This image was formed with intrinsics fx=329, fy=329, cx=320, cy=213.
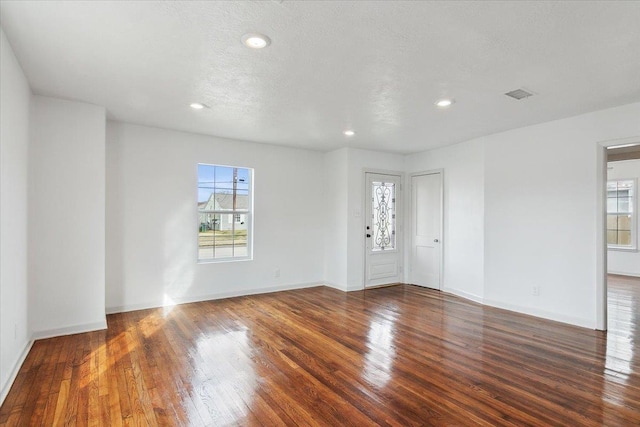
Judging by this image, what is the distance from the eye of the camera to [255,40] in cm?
234

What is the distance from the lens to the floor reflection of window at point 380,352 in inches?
105

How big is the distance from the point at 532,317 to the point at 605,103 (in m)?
2.66

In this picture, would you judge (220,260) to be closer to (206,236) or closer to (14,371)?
(206,236)

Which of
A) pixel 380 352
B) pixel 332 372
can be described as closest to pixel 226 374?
pixel 332 372

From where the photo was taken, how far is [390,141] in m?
5.38

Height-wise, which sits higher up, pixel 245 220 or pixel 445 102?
pixel 445 102

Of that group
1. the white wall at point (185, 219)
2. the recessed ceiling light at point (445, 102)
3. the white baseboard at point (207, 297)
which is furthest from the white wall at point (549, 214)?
the white baseboard at point (207, 297)

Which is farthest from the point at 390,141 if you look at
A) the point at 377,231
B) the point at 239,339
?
the point at 239,339

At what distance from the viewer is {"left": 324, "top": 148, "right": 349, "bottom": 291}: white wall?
5840 millimetres

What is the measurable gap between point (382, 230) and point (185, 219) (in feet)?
11.4

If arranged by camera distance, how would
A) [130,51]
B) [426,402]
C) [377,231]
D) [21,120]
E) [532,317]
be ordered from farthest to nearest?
[377,231] → [532,317] → [21,120] → [130,51] → [426,402]

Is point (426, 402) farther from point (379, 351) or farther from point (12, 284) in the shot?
point (12, 284)

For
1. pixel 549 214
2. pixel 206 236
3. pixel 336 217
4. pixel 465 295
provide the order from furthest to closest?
pixel 336 217 → pixel 465 295 → pixel 206 236 → pixel 549 214

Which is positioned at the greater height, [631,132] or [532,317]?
[631,132]
